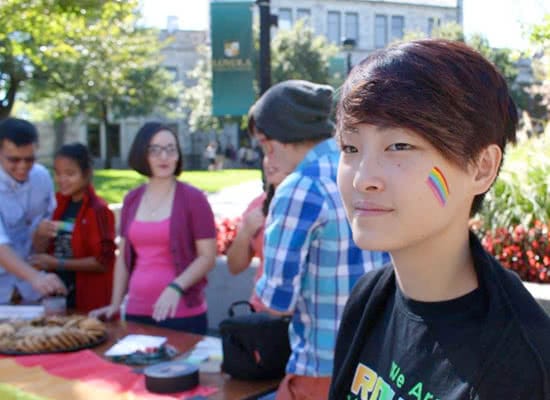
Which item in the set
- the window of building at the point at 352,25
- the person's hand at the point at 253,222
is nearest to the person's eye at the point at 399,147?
the person's hand at the point at 253,222

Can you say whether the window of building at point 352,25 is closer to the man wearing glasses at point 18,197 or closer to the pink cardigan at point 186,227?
the man wearing glasses at point 18,197

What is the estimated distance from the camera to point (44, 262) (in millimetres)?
3979

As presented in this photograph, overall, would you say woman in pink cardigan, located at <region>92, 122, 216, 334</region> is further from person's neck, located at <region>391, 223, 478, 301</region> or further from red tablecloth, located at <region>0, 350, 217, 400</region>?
person's neck, located at <region>391, 223, 478, 301</region>

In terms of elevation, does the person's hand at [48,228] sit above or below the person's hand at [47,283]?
above

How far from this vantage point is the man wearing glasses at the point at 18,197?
13.6 feet

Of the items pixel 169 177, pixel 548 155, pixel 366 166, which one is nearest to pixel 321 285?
pixel 366 166

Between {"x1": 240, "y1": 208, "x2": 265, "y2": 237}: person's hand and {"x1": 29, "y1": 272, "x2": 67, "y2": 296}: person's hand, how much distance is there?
Result: 1.23 metres

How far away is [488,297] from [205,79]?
130 feet

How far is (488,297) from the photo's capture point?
106cm

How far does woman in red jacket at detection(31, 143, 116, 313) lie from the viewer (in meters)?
3.96

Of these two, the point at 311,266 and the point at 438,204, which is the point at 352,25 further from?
the point at 438,204

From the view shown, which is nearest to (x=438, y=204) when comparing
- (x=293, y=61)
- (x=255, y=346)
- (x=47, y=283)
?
(x=255, y=346)

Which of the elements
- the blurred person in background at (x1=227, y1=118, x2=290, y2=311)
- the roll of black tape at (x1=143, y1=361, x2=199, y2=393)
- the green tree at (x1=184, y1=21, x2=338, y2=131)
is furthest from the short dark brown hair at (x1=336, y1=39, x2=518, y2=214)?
the green tree at (x1=184, y1=21, x2=338, y2=131)

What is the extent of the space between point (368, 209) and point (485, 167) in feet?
0.65
